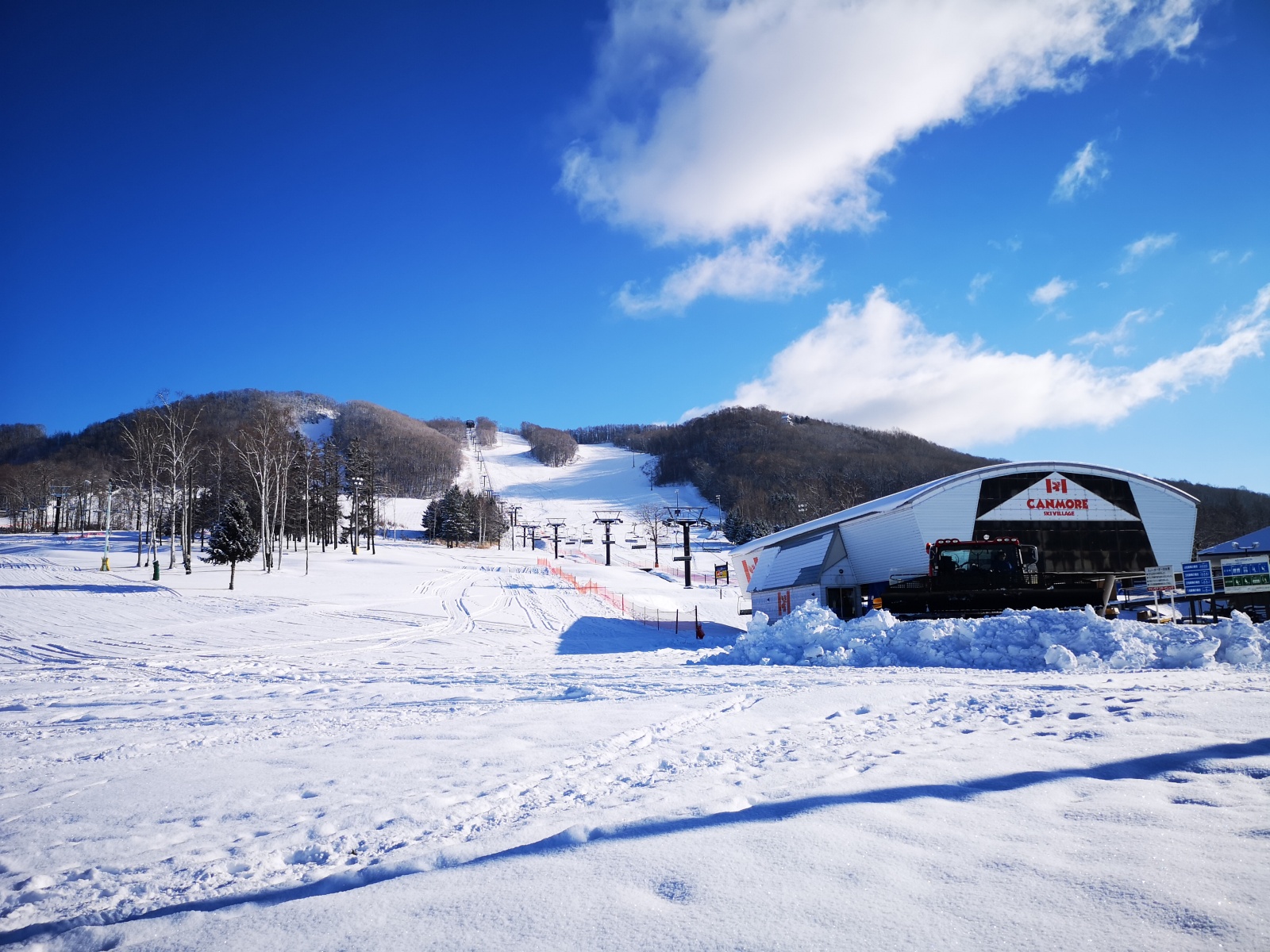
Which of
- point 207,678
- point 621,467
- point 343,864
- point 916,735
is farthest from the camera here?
point 621,467

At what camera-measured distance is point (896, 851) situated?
3.19m

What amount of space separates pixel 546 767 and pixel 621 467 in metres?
177

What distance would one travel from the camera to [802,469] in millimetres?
127812

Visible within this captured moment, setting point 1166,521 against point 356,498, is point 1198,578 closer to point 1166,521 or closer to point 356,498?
point 1166,521

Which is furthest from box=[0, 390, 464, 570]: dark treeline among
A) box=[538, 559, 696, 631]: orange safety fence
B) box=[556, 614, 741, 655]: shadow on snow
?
box=[556, 614, 741, 655]: shadow on snow

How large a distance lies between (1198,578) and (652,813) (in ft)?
54.4

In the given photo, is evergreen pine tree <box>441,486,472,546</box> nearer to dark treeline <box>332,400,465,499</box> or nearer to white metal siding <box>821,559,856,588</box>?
dark treeline <box>332,400,465,499</box>

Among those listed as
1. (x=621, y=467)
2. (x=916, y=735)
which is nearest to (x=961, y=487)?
(x=916, y=735)

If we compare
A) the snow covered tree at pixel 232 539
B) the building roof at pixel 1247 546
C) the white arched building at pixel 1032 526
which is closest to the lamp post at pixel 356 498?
the snow covered tree at pixel 232 539

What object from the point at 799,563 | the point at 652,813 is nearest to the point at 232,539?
the point at 799,563

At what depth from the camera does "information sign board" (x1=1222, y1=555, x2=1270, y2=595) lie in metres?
14.2

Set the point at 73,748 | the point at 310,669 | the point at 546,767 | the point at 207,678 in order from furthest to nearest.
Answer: the point at 310,669 < the point at 207,678 < the point at 73,748 < the point at 546,767

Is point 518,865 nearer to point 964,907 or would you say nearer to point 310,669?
point 964,907

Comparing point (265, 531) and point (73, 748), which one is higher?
point (265, 531)
